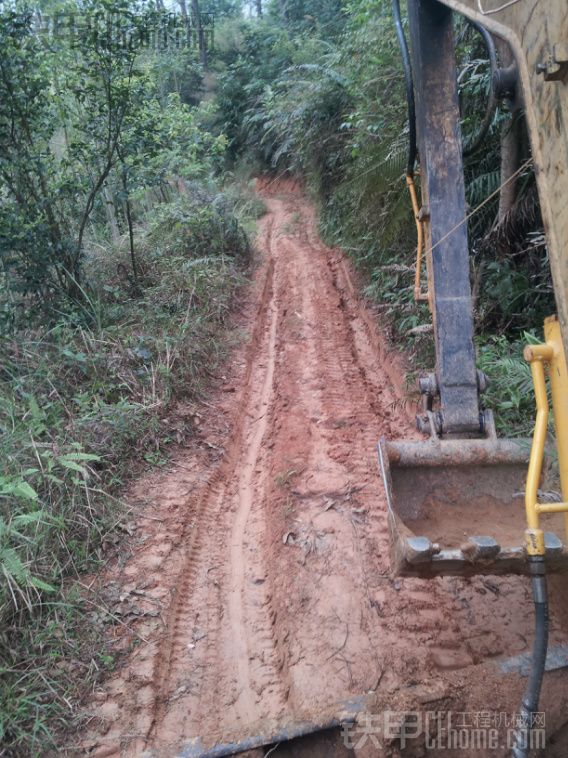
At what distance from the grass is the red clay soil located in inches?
9.5

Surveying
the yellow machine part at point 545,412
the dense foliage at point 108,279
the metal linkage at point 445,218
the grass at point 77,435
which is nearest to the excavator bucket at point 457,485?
the metal linkage at point 445,218

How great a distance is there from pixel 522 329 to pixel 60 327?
485 centimetres

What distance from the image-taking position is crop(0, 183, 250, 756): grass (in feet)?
9.59

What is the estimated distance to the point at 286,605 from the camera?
326cm

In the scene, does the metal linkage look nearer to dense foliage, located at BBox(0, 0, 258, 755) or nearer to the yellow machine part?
the yellow machine part

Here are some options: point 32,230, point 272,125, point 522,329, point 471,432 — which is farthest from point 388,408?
point 272,125

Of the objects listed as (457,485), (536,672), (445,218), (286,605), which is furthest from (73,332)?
(536,672)

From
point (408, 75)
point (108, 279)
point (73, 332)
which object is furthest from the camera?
point (108, 279)

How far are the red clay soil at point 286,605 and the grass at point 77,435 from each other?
0.24 meters

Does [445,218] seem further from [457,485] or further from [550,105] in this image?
[550,105]

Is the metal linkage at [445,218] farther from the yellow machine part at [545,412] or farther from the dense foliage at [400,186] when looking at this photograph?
the yellow machine part at [545,412]

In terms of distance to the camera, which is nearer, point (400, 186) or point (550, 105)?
point (550, 105)

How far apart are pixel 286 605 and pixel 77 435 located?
2.33 metres

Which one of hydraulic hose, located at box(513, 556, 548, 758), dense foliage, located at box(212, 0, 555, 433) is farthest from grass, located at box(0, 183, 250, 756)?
dense foliage, located at box(212, 0, 555, 433)
